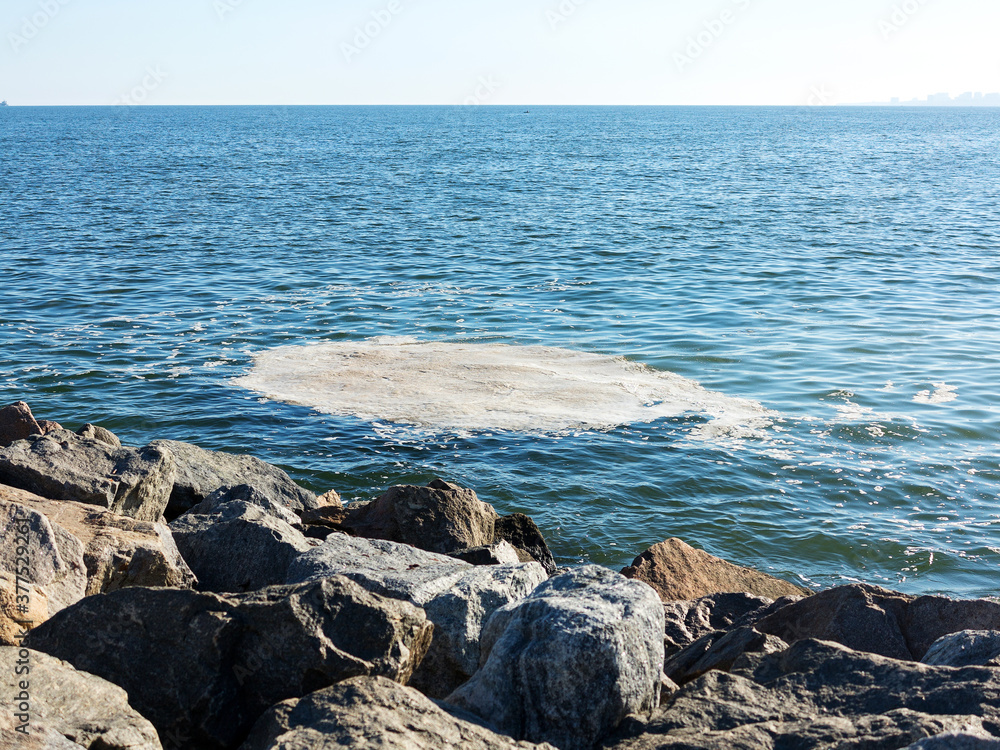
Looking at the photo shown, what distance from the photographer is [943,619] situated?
628cm

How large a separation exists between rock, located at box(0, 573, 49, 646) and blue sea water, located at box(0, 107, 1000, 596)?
5.55 metres

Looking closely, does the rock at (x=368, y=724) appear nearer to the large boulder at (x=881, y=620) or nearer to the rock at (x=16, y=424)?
the large boulder at (x=881, y=620)

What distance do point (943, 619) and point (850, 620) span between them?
74cm

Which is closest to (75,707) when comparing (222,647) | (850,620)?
(222,647)

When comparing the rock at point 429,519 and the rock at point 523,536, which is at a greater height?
the rock at point 429,519

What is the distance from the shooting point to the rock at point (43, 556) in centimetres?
532

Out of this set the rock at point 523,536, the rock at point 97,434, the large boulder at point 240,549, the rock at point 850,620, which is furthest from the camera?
the rock at point 97,434

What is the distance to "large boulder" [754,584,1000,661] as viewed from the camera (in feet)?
19.9

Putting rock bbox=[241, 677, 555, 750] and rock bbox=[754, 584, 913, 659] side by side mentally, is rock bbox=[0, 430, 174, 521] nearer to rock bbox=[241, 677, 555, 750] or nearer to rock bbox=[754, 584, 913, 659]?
rock bbox=[241, 677, 555, 750]

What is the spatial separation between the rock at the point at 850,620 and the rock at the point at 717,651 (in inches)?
22.3

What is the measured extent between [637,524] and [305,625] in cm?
625

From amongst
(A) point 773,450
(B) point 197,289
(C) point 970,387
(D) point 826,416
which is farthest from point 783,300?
(B) point 197,289

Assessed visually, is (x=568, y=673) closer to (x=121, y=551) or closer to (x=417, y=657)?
(x=417, y=657)

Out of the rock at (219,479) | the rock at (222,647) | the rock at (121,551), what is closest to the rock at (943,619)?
the rock at (222,647)
